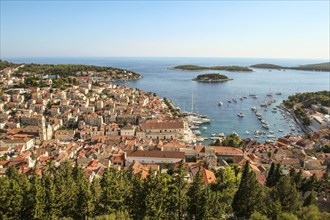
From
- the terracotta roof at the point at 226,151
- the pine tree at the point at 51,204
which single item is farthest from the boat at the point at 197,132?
the pine tree at the point at 51,204

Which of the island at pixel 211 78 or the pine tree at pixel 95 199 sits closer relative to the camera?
the pine tree at pixel 95 199

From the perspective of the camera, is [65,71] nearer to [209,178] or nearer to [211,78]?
[211,78]

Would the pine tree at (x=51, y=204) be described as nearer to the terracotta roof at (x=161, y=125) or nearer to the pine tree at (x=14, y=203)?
the pine tree at (x=14, y=203)

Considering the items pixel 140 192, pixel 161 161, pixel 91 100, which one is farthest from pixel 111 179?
pixel 91 100

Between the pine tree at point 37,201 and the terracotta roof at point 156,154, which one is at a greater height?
the pine tree at point 37,201

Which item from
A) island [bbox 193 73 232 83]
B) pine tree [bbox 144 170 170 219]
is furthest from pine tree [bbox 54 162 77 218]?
island [bbox 193 73 232 83]

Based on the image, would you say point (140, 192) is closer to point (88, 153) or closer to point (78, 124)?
point (88, 153)

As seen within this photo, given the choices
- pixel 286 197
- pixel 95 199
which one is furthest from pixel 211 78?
pixel 95 199
